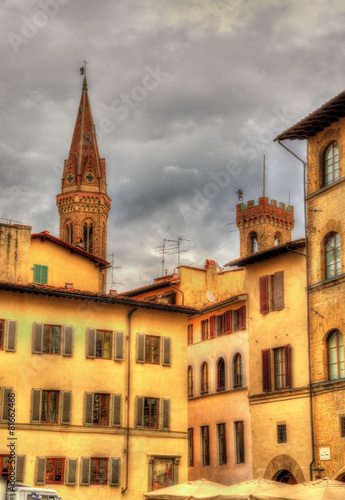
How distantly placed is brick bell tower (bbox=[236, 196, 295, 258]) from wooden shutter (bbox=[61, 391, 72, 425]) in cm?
6856

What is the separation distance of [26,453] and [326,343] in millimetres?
13426

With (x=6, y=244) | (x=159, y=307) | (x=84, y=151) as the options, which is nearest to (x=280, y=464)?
(x=159, y=307)

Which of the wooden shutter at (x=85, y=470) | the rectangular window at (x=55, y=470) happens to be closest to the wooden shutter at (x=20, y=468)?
the rectangular window at (x=55, y=470)

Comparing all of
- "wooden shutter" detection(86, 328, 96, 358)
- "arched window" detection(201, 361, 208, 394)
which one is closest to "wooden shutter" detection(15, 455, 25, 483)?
"wooden shutter" detection(86, 328, 96, 358)

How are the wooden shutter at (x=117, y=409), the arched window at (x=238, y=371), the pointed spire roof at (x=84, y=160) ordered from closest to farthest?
the wooden shutter at (x=117, y=409) → the arched window at (x=238, y=371) → the pointed spire roof at (x=84, y=160)

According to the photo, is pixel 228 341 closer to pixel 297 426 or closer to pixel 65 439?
pixel 297 426

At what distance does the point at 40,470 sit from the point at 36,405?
274cm

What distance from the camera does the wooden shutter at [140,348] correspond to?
41.3 meters

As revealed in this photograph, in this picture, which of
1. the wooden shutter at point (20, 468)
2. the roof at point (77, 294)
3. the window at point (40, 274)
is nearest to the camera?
the wooden shutter at point (20, 468)

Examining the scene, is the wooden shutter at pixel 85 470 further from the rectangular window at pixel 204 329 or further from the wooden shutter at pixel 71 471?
the rectangular window at pixel 204 329

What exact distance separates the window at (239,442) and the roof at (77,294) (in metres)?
6.45

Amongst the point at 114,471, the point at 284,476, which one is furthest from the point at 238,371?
the point at 114,471

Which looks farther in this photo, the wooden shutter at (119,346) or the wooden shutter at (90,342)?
the wooden shutter at (119,346)

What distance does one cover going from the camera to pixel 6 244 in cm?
4184
